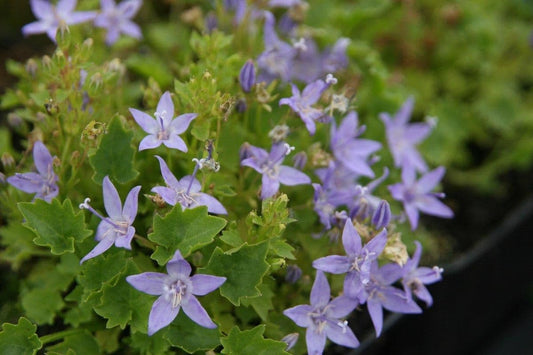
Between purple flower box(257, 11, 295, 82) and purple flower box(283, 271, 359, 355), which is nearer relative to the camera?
purple flower box(283, 271, 359, 355)

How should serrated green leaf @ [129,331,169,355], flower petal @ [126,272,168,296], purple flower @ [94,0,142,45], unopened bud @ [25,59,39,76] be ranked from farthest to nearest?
purple flower @ [94,0,142,45] → unopened bud @ [25,59,39,76] → serrated green leaf @ [129,331,169,355] → flower petal @ [126,272,168,296]

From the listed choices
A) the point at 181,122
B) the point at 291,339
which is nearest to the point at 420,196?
the point at 291,339

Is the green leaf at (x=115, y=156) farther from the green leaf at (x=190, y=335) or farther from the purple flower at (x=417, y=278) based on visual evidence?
the purple flower at (x=417, y=278)

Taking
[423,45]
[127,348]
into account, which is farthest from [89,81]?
[423,45]

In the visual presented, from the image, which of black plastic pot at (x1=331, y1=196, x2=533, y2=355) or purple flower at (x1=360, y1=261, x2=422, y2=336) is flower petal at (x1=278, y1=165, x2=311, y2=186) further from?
black plastic pot at (x1=331, y1=196, x2=533, y2=355)

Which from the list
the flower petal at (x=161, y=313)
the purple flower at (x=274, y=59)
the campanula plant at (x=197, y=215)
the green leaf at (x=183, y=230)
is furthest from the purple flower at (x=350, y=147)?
the flower petal at (x=161, y=313)

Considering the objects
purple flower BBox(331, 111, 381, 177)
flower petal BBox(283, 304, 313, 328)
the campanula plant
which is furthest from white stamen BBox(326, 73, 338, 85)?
flower petal BBox(283, 304, 313, 328)

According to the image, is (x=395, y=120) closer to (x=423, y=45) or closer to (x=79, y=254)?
(x=423, y=45)

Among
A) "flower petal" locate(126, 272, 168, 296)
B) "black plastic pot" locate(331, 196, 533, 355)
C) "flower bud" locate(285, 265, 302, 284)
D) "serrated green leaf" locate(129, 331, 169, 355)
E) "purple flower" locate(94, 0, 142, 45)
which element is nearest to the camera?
"flower petal" locate(126, 272, 168, 296)
